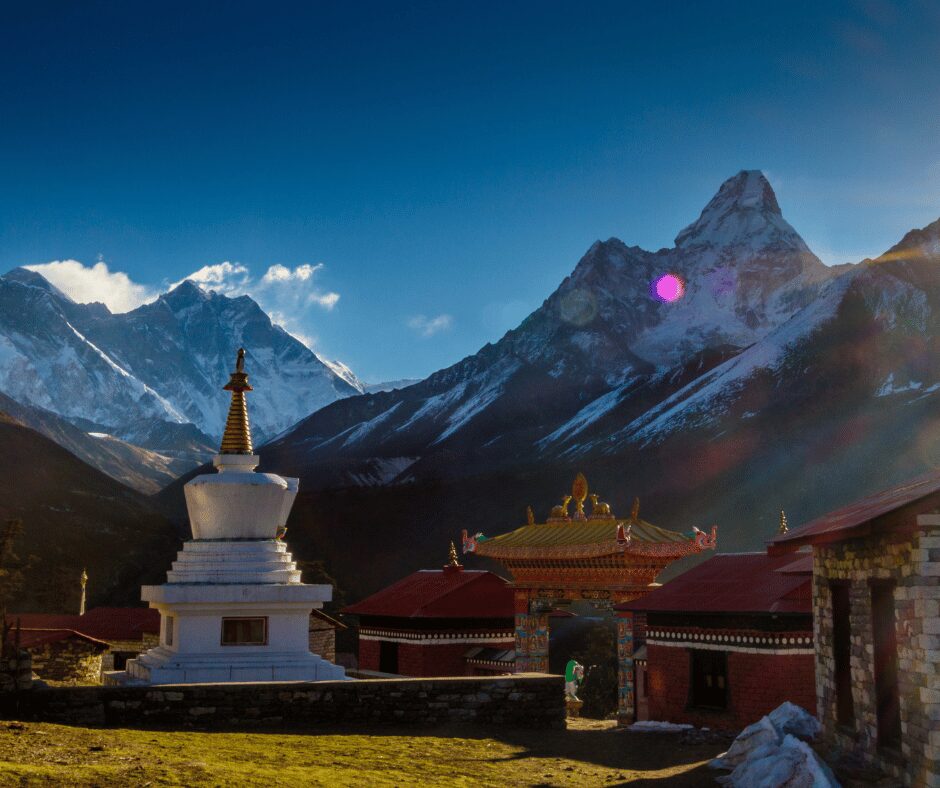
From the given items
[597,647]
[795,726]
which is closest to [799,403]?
[597,647]

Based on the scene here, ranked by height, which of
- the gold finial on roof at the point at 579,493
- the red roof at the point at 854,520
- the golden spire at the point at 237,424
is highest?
the golden spire at the point at 237,424

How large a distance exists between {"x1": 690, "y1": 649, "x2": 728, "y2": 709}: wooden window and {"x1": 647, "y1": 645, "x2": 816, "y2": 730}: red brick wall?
131 millimetres

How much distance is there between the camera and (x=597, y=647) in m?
38.8

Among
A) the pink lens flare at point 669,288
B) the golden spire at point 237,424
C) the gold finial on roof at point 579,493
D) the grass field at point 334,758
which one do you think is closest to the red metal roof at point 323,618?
the gold finial on roof at point 579,493

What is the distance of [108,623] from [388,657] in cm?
1009

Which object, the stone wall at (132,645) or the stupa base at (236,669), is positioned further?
the stone wall at (132,645)

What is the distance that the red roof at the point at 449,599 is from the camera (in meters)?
24.4

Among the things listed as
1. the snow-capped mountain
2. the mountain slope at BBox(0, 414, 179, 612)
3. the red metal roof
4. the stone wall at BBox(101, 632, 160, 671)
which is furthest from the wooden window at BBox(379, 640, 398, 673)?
the snow-capped mountain

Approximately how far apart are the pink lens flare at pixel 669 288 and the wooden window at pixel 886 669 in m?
175

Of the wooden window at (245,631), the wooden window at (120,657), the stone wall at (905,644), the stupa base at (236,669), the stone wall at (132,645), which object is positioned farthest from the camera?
the stone wall at (132,645)

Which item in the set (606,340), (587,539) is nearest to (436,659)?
(587,539)

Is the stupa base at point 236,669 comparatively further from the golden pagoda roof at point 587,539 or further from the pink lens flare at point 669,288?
the pink lens flare at point 669,288

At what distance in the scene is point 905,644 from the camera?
35.1 feet

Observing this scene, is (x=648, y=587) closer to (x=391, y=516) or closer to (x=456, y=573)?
(x=456, y=573)
